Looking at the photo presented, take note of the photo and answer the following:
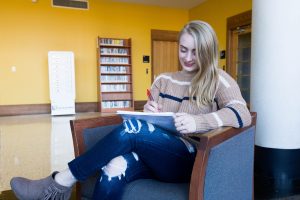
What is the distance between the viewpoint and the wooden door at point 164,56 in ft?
24.6

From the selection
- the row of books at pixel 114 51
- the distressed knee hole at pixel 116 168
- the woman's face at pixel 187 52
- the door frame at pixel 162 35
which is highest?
the door frame at pixel 162 35

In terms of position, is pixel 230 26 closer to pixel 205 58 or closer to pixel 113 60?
pixel 113 60

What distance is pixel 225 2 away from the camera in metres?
6.16

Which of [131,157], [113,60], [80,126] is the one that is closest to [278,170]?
[131,157]

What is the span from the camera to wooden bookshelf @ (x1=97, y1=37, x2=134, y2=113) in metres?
6.61

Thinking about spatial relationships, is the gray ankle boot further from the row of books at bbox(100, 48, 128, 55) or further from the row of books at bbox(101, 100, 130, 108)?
the row of books at bbox(100, 48, 128, 55)

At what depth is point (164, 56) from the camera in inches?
300

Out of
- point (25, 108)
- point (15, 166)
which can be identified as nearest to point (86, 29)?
point (25, 108)

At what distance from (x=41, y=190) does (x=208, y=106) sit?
85cm

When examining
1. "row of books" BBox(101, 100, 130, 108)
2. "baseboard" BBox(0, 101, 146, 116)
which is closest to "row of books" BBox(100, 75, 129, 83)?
"row of books" BBox(101, 100, 130, 108)

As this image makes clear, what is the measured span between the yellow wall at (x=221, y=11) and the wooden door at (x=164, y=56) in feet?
3.65

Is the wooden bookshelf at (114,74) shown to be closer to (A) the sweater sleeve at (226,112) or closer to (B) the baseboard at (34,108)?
(B) the baseboard at (34,108)

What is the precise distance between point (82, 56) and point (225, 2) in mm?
3654

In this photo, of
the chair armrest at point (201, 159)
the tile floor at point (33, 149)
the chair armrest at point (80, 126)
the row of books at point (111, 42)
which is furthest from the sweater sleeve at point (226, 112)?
the row of books at point (111, 42)
